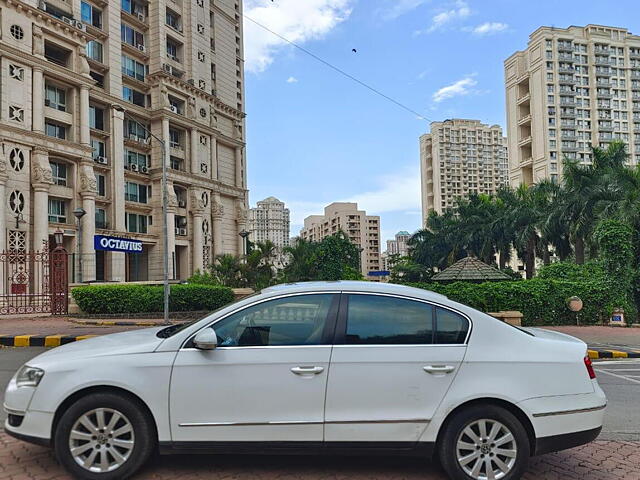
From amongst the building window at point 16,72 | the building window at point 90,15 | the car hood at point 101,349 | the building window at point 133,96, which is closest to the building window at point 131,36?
the building window at point 90,15

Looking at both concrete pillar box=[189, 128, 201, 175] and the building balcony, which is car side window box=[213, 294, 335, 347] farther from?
the building balcony

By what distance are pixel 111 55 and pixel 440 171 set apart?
77687 millimetres

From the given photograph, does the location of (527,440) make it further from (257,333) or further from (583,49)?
(583,49)

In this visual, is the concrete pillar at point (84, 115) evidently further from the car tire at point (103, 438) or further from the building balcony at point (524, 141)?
the building balcony at point (524, 141)

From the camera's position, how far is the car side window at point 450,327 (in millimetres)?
3842

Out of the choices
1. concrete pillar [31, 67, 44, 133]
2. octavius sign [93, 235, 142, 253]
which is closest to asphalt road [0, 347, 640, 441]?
octavius sign [93, 235, 142, 253]

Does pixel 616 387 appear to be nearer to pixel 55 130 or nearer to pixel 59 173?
pixel 59 173

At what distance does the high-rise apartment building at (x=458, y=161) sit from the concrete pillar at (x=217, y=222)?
62.4m

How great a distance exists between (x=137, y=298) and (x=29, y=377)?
14259mm

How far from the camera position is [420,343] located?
150 inches

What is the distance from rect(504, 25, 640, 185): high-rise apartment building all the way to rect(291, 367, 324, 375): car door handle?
76.1 meters

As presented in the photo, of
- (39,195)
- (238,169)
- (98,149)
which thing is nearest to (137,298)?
(39,195)

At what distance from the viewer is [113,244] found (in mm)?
27938

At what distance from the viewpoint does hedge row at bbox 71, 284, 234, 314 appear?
672 inches
